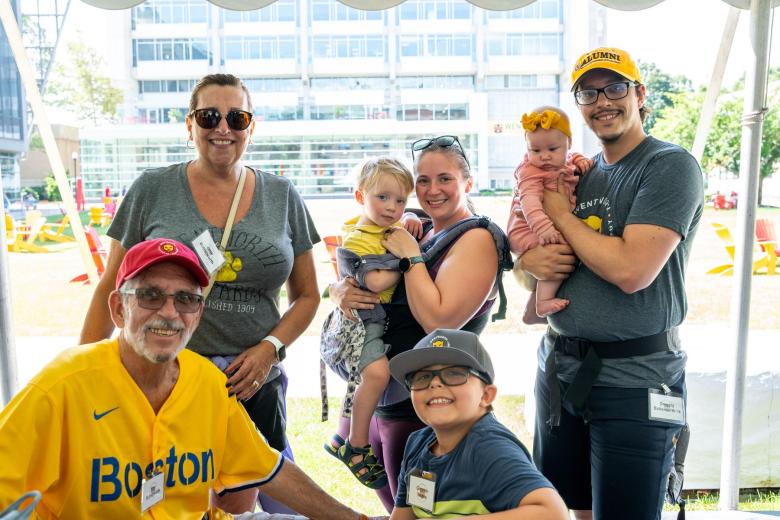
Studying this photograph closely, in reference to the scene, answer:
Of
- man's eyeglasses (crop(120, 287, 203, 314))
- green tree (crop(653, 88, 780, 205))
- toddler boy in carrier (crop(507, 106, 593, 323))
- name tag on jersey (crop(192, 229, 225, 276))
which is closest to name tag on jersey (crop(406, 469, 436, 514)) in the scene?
toddler boy in carrier (crop(507, 106, 593, 323))

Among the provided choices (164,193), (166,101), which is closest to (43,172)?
(166,101)

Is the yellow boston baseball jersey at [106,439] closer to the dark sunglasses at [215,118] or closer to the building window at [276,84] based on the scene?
the dark sunglasses at [215,118]

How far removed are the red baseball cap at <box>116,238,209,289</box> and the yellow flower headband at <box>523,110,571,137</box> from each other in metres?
1.26

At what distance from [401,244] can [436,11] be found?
73.3ft

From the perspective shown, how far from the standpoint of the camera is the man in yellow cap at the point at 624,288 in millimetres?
2109

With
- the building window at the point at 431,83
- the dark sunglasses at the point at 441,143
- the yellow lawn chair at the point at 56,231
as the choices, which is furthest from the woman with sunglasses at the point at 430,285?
the yellow lawn chair at the point at 56,231

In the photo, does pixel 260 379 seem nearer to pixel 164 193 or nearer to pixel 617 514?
pixel 164 193

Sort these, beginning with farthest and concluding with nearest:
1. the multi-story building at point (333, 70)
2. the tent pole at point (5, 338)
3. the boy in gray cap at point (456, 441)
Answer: the multi-story building at point (333, 70) → the tent pole at point (5, 338) → the boy in gray cap at point (456, 441)

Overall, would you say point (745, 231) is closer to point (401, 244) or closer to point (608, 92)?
point (608, 92)

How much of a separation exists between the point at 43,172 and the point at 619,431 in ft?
92.5

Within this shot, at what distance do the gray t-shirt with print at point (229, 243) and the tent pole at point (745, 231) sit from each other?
2221 mm

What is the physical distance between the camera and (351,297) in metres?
2.58

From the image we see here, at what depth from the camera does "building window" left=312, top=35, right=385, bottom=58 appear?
21.2 metres

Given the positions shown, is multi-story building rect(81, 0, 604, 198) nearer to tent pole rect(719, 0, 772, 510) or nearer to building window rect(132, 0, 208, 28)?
building window rect(132, 0, 208, 28)
